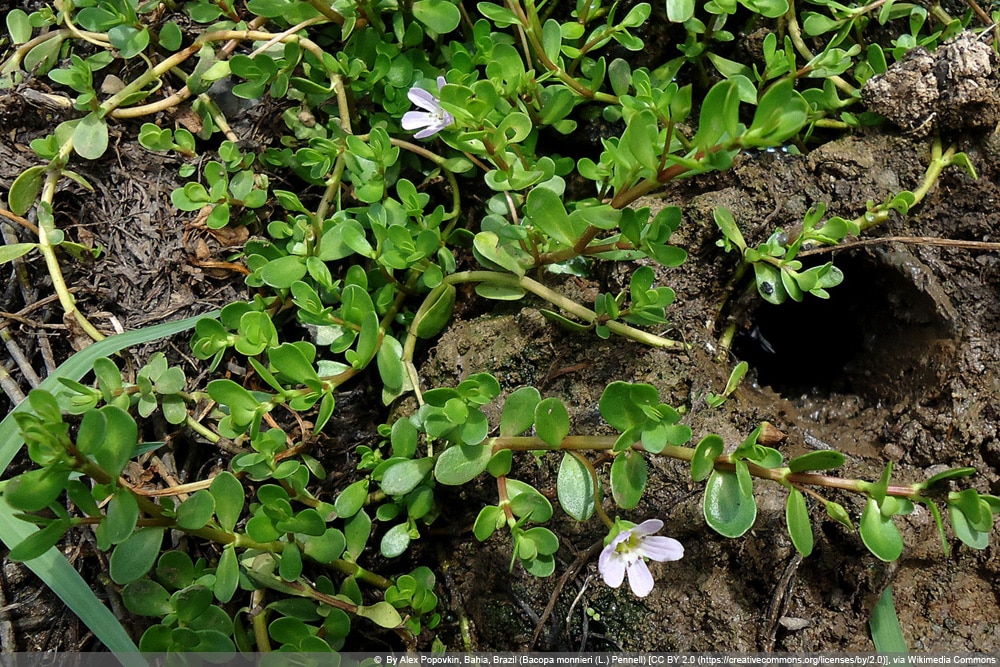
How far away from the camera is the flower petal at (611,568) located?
1380 millimetres

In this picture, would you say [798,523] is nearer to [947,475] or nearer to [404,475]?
[947,475]

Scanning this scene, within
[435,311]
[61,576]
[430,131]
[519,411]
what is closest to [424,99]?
[430,131]

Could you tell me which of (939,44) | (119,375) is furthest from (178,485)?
(939,44)

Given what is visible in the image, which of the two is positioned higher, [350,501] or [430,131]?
[430,131]

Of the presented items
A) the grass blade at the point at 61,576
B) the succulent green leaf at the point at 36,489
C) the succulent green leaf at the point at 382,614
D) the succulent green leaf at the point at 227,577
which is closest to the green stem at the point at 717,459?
the succulent green leaf at the point at 382,614

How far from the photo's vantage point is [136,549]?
4.83ft

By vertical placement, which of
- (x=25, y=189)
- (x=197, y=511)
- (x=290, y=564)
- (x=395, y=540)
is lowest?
(x=395, y=540)

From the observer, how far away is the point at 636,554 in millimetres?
1446

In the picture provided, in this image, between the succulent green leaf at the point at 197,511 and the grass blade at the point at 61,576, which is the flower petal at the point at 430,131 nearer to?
the succulent green leaf at the point at 197,511

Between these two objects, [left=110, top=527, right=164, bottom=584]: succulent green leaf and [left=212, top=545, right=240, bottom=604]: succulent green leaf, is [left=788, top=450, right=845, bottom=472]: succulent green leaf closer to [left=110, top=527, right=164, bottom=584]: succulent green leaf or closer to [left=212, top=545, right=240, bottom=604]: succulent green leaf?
[left=212, top=545, right=240, bottom=604]: succulent green leaf

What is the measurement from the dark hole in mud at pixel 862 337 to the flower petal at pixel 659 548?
2.55ft

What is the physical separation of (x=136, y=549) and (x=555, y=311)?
1.12 metres

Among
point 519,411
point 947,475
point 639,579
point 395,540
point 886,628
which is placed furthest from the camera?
point 395,540

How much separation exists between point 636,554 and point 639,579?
2.1 inches
